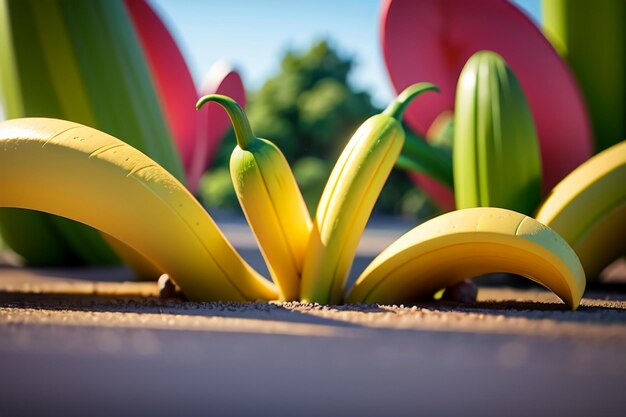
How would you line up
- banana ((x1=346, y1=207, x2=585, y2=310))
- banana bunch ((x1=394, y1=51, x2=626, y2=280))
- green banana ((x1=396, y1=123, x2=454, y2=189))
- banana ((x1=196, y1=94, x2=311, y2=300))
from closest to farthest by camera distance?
banana ((x1=346, y1=207, x2=585, y2=310))
banana ((x1=196, y1=94, x2=311, y2=300))
banana bunch ((x1=394, y1=51, x2=626, y2=280))
green banana ((x1=396, y1=123, x2=454, y2=189))

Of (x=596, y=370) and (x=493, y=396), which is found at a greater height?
(x=596, y=370)

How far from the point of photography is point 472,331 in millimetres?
3701

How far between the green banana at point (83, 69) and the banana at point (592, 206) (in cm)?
432

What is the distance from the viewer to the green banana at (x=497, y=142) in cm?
668

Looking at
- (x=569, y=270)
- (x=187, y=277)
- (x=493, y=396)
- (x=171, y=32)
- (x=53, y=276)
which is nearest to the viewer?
(x=493, y=396)

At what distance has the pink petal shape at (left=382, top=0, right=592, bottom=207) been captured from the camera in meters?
7.48

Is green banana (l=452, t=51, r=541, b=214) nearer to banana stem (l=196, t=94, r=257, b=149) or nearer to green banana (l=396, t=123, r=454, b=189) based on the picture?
green banana (l=396, t=123, r=454, b=189)

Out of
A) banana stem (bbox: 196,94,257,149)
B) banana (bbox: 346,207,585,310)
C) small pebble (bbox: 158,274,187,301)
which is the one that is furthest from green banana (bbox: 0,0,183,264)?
banana (bbox: 346,207,585,310)

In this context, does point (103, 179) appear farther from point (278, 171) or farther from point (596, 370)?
point (596, 370)

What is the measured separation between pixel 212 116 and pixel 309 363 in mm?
7928

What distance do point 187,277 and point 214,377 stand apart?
2361 millimetres

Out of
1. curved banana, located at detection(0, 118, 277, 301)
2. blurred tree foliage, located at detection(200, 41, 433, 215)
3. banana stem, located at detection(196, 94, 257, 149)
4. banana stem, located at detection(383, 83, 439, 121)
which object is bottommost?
curved banana, located at detection(0, 118, 277, 301)

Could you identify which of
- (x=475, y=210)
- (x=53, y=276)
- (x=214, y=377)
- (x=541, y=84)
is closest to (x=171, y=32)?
(x=53, y=276)

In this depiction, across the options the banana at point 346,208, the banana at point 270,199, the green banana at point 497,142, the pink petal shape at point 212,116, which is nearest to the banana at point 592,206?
the green banana at point 497,142
